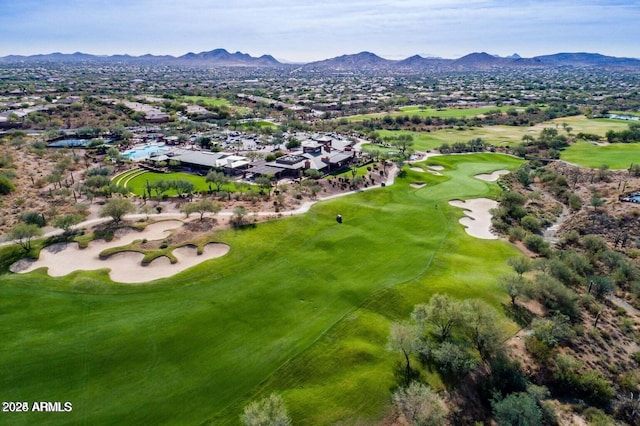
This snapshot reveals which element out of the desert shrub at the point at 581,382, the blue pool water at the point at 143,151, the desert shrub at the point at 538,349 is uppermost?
the blue pool water at the point at 143,151

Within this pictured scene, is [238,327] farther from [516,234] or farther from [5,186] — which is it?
[5,186]

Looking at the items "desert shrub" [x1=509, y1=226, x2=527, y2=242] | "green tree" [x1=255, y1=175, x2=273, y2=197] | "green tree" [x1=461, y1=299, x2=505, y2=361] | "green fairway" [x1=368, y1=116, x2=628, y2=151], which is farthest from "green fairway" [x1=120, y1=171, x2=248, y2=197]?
"green fairway" [x1=368, y1=116, x2=628, y2=151]

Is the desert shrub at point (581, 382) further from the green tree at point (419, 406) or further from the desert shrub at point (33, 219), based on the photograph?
the desert shrub at point (33, 219)

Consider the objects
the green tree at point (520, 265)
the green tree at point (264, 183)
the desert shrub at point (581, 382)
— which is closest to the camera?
the desert shrub at point (581, 382)

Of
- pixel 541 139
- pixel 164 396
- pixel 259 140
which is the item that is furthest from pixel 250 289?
pixel 541 139

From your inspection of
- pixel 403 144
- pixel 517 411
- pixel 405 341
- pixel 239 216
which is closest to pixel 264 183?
pixel 239 216

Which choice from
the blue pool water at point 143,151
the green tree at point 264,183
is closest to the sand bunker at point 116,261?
the green tree at point 264,183

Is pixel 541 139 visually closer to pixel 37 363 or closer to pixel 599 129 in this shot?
pixel 599 129
